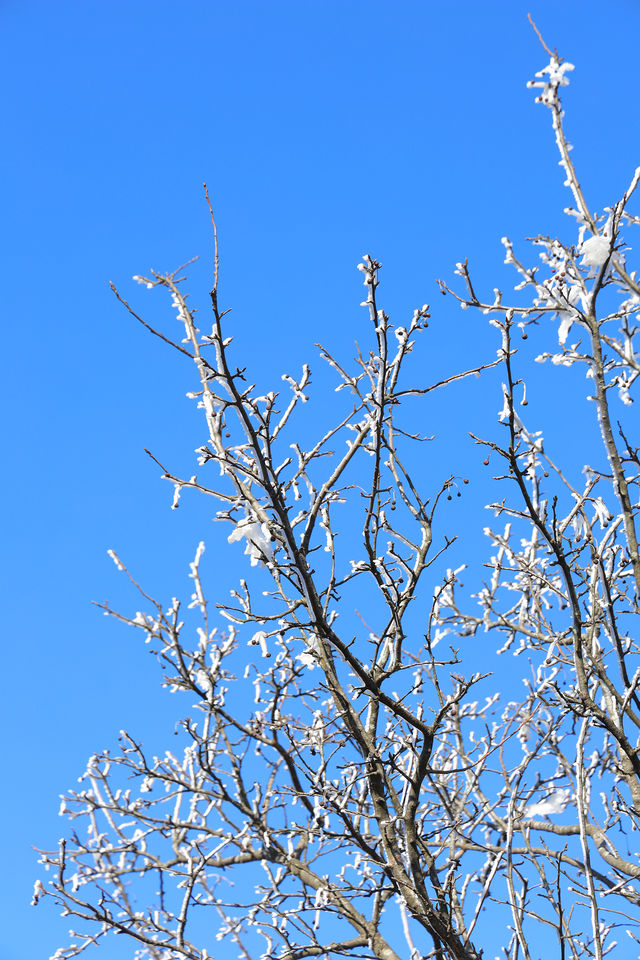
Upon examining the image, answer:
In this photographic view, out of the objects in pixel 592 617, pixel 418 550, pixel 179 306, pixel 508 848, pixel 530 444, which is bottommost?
pixel 508 848

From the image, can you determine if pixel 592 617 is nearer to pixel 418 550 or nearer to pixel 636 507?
pixel 636 507

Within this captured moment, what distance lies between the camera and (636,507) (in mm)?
3674

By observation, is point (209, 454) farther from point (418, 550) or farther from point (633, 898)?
point (633, 898)

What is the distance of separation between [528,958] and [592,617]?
54.5 inches

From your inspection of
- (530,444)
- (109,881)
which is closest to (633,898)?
(530,444)

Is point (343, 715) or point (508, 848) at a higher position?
point (343, 715)

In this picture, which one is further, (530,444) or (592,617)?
(530,444)

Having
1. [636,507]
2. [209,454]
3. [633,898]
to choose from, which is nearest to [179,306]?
[209,454]

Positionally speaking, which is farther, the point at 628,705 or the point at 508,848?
the point at 628,705

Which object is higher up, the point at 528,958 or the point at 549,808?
the point at 549,808

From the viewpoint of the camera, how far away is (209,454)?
120 inches

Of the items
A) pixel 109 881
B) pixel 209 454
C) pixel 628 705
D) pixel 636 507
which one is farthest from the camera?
pixel 109 881

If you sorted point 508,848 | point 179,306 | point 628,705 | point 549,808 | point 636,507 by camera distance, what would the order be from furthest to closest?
point 549,808
point 179,306
point 636,507
point 628,705
point 508,848

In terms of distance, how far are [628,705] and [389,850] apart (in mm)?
1168
